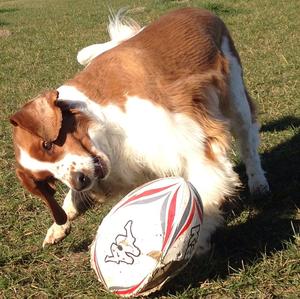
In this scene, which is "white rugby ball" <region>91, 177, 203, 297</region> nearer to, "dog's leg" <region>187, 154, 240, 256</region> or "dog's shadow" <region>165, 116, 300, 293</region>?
"dog's shadow" <region>165, 116, 300, 293</region>

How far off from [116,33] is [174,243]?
2705mm

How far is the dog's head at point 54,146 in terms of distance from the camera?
3662mm

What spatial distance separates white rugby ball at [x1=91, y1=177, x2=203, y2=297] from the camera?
11.1 feet

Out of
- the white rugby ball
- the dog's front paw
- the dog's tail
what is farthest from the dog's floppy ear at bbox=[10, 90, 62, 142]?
the dog's tail

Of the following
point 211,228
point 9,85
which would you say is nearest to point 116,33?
point 211,228

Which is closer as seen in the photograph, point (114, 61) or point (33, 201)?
point (114, 61)

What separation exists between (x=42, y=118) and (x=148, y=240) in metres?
0.98

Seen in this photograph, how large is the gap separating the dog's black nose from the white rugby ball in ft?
0.90

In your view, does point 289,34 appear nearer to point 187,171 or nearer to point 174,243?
point 187,171

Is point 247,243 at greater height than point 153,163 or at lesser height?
lesser

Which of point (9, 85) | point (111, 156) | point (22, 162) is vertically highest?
point (22, 162)

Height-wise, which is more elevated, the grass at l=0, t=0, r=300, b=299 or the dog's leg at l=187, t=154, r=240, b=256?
the dog's leg at l=187, t=154, r=240, b=256

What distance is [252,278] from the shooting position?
365cm

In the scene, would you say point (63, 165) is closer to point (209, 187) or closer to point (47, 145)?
point (47, 145)
